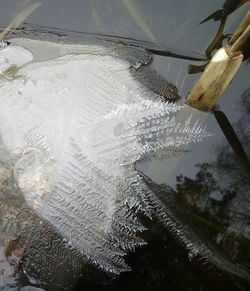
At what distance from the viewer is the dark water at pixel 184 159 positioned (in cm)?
165

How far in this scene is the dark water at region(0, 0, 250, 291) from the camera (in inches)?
65.1

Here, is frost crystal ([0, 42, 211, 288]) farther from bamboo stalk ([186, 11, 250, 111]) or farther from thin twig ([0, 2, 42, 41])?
thin twig ([0, 2, 42, 41])

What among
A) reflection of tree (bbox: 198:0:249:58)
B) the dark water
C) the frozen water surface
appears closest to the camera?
the frozen water surface

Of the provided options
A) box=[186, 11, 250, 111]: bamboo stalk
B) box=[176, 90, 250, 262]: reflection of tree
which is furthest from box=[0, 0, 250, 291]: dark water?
box=[186, 11, 250, 111]: bamboo stalk

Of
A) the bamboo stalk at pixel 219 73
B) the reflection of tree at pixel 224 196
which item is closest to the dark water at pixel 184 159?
the reflection of tree at pixel 224 196

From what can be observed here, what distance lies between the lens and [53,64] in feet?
6.16

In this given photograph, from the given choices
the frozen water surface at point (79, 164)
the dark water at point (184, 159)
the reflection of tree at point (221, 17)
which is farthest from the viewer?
the reflection of tree at point (221, 17)

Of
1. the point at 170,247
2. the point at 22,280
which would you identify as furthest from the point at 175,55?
the point at 22,280

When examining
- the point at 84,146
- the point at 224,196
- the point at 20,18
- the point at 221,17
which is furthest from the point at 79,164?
the point at 221,17

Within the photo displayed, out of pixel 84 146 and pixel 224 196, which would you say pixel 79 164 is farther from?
pixel 224 196

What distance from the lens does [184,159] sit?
178cm

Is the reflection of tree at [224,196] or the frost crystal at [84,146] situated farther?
the reflection of tree at [224,196]

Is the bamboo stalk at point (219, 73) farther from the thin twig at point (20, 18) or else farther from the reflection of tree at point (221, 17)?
the thin twig at point (20, 18)

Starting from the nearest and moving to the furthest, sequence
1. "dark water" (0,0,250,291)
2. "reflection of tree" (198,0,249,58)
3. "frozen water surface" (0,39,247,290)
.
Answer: "frozen water surface" (0,39,247,290) → "dark water" (0,0,250,291) → "reflection of tree" (198,0,249,58)
